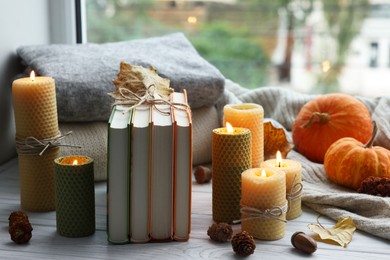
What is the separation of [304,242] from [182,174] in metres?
0.21

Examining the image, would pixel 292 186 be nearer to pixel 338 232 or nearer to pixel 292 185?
pixel 292 185

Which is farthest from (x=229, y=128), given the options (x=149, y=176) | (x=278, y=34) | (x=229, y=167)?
(x=278, y=34)

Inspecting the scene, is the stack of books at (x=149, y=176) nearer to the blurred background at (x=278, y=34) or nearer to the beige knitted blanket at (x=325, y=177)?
the beige knitted blanket at (x=325, y=177)

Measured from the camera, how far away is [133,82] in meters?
1.06

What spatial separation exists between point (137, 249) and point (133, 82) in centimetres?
29

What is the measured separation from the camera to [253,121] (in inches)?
43.5

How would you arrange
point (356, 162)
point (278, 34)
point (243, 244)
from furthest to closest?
point (278, 34) → point (356, 162) → point (243, 244)

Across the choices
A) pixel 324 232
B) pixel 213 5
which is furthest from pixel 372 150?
pixel 213 5

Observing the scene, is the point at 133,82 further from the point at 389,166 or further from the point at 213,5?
the point at 213,5

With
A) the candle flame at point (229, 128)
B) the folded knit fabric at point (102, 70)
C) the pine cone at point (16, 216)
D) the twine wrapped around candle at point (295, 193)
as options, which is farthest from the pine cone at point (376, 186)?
the pine cone at point (16, 216)

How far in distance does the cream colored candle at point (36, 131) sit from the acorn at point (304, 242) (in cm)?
43

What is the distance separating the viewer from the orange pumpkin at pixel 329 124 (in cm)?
126

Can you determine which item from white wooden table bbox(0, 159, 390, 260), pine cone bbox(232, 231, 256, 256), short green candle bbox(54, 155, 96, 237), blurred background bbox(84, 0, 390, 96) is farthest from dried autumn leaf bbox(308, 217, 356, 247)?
blurred background bbox(84, 0, 390, 96)

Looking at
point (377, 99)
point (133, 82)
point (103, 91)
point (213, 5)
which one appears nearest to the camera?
point (133, 82)
